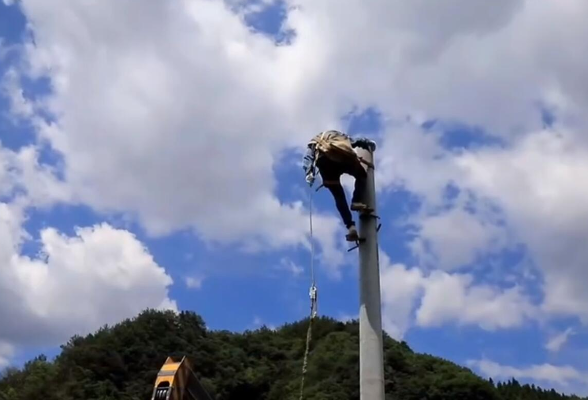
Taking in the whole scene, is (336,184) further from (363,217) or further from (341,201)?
(363,217)

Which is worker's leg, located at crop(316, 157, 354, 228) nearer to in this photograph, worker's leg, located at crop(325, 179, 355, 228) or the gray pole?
worker's leg, located at crop(325, 179, 355, 228)

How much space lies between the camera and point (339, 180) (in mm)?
6305

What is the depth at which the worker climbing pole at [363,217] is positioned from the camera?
5.47 m

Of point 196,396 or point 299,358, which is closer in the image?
point 196,396

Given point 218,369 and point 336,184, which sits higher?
point 218,369

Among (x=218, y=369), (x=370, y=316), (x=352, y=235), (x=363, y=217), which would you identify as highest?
(x=218, y=369)

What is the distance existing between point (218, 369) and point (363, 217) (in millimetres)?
46002

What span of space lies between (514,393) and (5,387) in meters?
38.0

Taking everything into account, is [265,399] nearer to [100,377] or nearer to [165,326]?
[165,326]

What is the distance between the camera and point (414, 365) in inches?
1938

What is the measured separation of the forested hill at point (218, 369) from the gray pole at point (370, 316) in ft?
117

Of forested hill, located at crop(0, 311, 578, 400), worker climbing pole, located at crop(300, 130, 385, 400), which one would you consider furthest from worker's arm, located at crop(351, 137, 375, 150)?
forested hill, located at crop(0, 311, 578, 400)

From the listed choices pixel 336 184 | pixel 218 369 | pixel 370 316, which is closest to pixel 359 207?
pixel 336 184

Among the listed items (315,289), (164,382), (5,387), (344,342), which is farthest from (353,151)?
(5,387)
